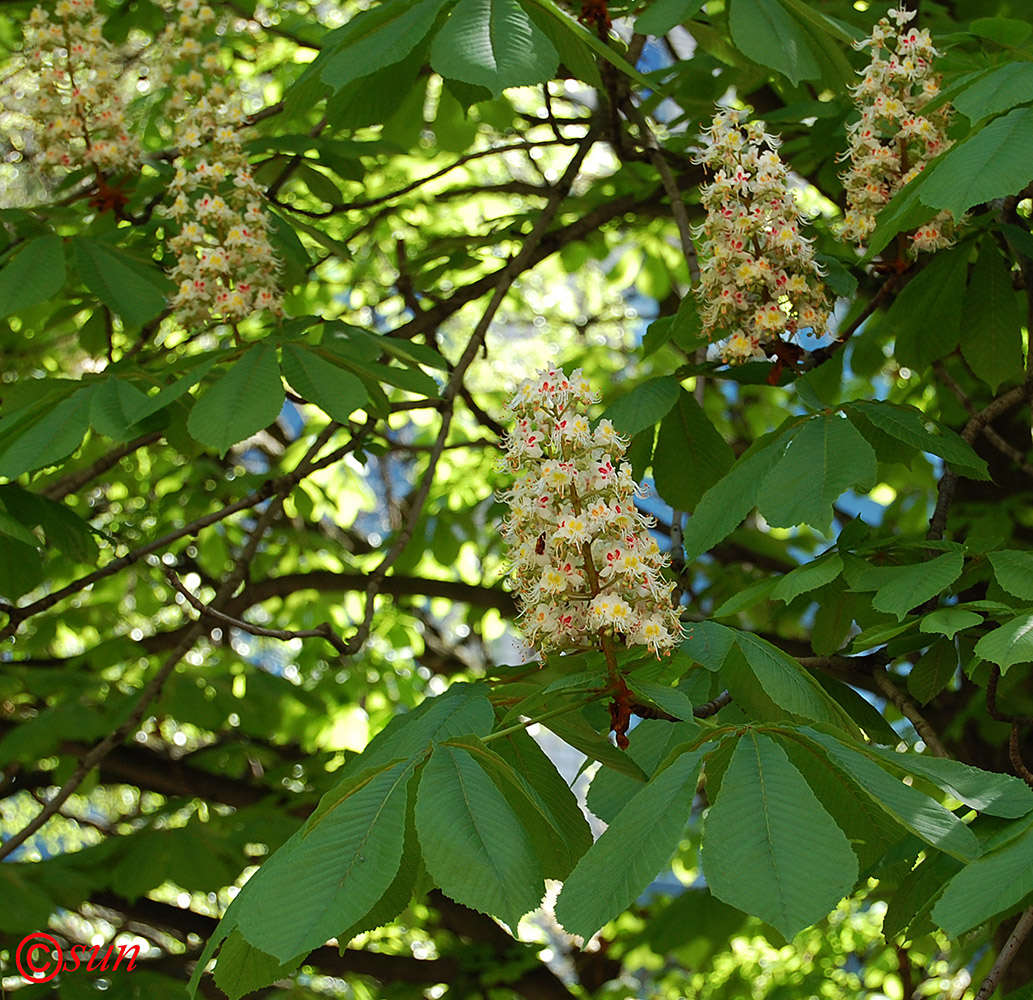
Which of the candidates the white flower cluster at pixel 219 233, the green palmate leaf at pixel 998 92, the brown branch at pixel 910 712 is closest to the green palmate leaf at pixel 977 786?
Result: the brown branch at pixel 910 712

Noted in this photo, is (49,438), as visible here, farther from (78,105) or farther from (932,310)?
(932,310)

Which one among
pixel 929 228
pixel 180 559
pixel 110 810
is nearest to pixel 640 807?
pixel 929 228

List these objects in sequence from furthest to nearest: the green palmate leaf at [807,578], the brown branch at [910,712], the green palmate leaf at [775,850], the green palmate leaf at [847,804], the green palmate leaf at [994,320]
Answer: the green palmate leaf at [994,320] < the brown branch at [910,712] < the green palmate leaf at [807,578] < the green palmate leaf at [847,804] < the green palmate leaf at [775,850]

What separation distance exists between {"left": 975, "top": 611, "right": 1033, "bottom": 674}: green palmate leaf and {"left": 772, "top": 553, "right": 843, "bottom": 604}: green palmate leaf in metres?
0.23

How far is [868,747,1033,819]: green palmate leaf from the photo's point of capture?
1.13 meters

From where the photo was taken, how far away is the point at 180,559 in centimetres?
491

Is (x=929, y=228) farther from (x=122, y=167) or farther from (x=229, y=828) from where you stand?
(x=229, y=828)

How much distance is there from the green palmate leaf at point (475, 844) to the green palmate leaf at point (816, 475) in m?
0.67

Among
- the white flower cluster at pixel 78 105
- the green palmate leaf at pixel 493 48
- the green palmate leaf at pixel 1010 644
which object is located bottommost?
the green palmate leaf at pixel 1010 644

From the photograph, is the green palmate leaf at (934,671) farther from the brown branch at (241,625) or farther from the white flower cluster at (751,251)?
the brown branch at (241,625)

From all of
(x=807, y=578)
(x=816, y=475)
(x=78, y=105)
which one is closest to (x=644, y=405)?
(x=816, y=475)

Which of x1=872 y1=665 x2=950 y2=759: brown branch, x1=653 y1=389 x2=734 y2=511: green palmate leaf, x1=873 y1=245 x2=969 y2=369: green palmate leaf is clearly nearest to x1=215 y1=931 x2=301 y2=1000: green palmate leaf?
x1=872 y1=665 x2=950 y2=759: brown branch

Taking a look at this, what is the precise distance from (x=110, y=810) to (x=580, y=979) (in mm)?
2952

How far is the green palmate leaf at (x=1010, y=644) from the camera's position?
1281 millimetres
